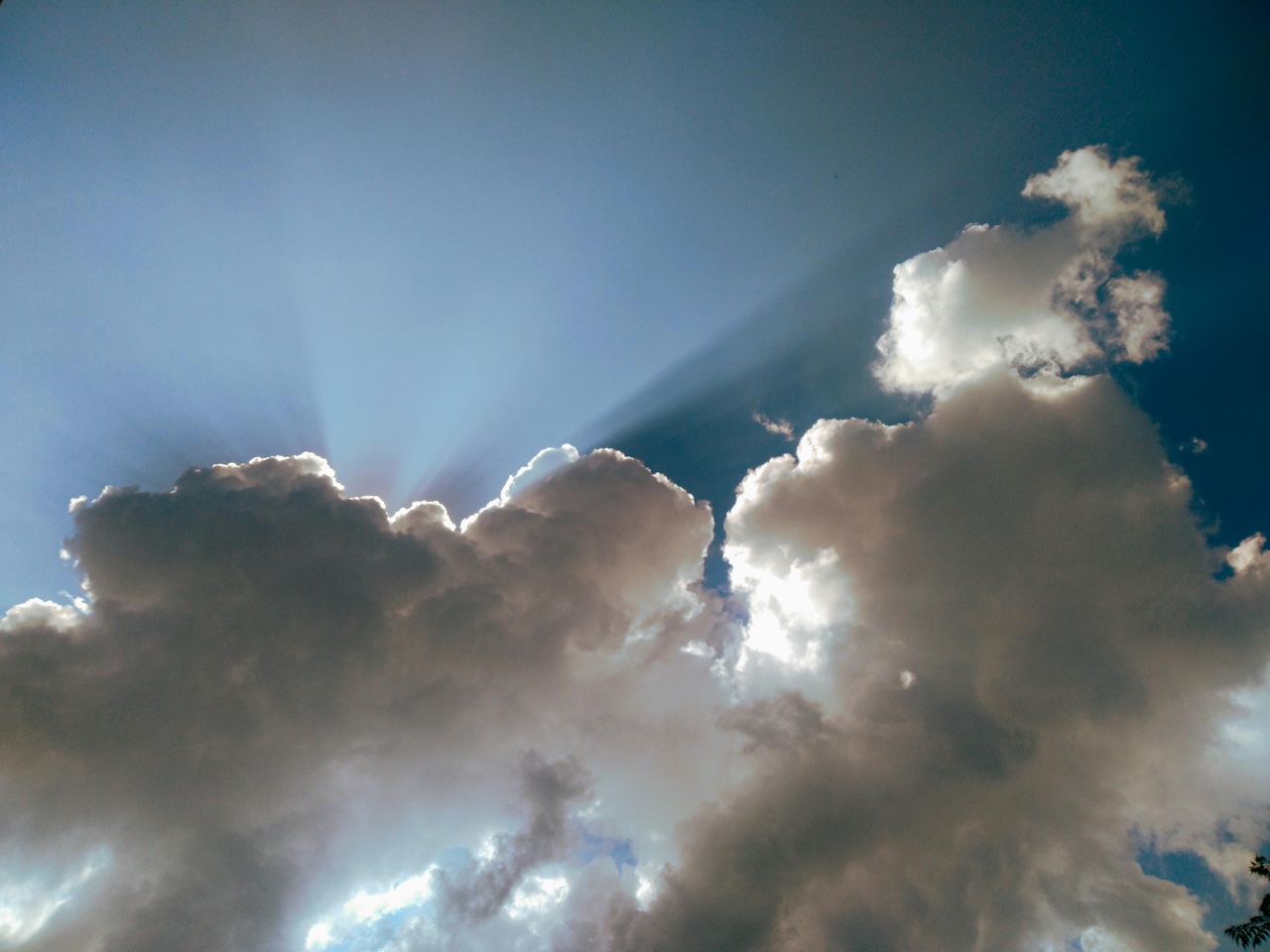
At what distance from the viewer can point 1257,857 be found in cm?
3262

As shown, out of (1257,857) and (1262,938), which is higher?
(1257,857)

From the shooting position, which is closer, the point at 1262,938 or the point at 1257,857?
the point at 1262,938

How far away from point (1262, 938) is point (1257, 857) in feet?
19.1

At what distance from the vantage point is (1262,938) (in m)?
29.8
